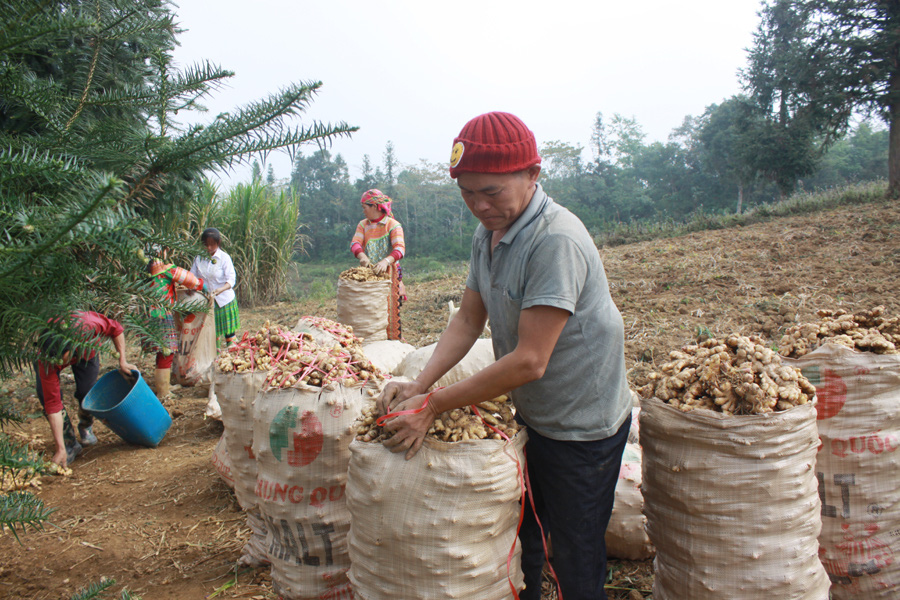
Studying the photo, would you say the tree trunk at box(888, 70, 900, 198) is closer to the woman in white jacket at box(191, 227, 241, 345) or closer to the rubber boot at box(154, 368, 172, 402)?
the woman in white jacket at box(191, 227, 241, 345)

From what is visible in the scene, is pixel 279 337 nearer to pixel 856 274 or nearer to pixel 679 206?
pixel 856 274

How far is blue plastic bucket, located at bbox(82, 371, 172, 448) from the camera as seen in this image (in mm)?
3971

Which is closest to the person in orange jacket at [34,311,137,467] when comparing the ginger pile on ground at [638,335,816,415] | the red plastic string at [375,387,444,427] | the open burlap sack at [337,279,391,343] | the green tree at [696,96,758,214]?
the open burlap sack at [337,279,391,343]

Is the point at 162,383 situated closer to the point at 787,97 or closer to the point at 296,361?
the point at 296,361

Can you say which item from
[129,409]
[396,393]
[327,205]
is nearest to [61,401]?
[129,409]

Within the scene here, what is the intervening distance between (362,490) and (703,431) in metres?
1.11

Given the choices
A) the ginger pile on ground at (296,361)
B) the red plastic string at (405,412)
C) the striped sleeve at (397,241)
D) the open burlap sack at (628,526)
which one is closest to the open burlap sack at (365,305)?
the striped sleeve at (397,241)

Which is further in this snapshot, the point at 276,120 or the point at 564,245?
the point at 564,245

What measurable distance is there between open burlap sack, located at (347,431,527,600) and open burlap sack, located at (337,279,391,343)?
3728mm

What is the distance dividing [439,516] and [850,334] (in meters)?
1.74

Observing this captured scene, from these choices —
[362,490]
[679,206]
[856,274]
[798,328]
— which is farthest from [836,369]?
[679,206]

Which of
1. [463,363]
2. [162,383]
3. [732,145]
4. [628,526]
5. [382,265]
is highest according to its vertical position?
[732,145]

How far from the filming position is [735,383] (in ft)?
5.77

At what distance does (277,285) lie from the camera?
13.0 metres
